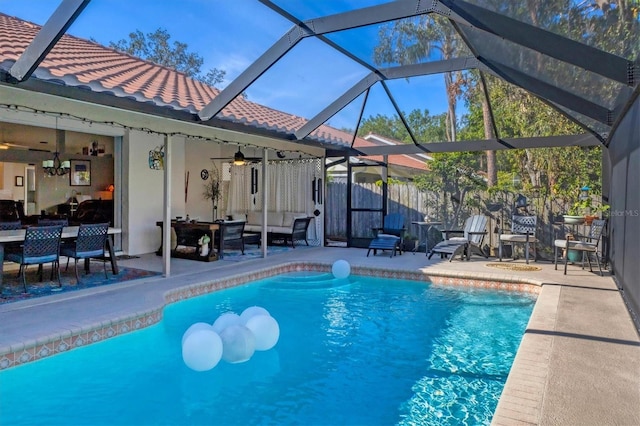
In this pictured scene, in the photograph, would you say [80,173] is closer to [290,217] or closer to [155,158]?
[155,158]

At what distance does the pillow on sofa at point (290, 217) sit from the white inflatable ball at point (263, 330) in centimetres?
720

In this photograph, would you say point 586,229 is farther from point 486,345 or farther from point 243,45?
point 243,45

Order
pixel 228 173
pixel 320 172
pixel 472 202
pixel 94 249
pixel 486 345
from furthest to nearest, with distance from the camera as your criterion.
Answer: pixel 228 173
pixel 320 172
pixel 472 202
pixel 94 249
pixel 486 345

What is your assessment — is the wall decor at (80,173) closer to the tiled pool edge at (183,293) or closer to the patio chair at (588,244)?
the tiled pool edge at (183,293)

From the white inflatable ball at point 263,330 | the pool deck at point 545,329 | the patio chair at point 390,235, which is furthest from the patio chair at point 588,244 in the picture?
the white inflatable ball at point 263,330

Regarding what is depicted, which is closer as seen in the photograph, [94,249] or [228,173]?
[94,249]

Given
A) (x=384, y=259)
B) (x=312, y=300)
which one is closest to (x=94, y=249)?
(x=312, y=300)

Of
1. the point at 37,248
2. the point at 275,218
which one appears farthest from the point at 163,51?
the point at 37,248

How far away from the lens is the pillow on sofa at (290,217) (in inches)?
464

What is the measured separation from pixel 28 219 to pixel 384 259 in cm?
723

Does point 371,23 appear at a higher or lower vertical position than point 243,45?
lower

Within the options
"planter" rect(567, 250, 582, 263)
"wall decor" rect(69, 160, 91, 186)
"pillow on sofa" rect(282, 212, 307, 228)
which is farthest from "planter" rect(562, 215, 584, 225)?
"wall decor" rect(69, 160, 91, 186)

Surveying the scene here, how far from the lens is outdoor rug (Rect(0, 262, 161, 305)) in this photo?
566 centimetres

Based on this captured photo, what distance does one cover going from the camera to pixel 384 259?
371 inches
